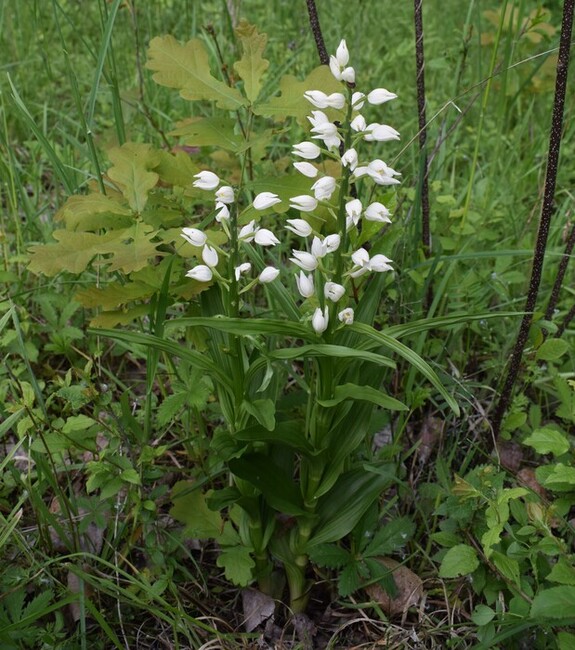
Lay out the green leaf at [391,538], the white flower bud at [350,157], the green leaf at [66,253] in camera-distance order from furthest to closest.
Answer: the green leaf at [391,538] → the green leaf at [66,253] → the white flower bud at [350,157]

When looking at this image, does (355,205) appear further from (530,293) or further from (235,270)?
(530,293)

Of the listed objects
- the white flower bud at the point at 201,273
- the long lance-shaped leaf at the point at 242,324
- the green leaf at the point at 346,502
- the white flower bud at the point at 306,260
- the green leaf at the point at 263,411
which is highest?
the white flower bud at the point at 306,260

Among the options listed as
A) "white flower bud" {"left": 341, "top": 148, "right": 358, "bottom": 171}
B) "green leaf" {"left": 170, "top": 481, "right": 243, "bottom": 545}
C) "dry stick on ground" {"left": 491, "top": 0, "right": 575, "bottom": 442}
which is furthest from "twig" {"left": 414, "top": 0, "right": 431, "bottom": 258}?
"green leaf" {"left": 170, "top": 481, "right": 243, "bottom": 545}

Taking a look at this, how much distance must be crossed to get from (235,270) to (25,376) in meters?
1.02

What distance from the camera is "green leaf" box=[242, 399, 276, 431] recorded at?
4.31 ft

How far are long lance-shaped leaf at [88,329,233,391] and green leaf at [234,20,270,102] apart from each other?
1.95 ft

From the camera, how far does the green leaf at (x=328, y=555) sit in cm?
161

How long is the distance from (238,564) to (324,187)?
3.03 ft

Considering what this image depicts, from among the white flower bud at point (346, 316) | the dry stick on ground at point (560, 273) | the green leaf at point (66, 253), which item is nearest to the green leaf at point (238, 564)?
the white flower bud at point (346, 316)

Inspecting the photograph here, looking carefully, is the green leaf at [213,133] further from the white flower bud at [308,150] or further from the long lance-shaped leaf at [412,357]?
the long lance-shaped leaf at [412,357]

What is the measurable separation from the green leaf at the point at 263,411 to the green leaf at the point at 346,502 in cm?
38

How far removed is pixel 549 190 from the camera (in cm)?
164

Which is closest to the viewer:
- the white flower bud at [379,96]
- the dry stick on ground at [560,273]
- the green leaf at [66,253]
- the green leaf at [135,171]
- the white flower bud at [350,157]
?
the white flower bud at [350,157]

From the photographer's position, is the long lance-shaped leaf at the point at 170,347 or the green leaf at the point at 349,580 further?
the green leaf at the point at 349,580
